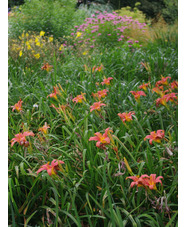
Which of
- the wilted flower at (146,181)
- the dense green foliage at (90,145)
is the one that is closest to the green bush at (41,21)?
the dense green foliage at (90,145)

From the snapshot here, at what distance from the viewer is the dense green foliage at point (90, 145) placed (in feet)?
4.25

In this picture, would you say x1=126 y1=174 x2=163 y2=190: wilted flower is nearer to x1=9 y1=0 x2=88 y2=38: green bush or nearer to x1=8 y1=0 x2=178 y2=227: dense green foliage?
x1=8 y1=0 x2=178 y2=227: dense green foliage

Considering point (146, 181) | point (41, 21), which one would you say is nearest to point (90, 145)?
point (146, 181)

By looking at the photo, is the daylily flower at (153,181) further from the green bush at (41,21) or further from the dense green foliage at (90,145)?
the green bush at (41,21)

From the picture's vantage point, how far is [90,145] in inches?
64.7

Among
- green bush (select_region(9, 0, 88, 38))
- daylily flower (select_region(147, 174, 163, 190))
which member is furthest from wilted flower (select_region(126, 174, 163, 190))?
green bush (select_region(9, 0, 88, 38))

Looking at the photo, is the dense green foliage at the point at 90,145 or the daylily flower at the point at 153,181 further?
the dense green foliage at the point at 90,145

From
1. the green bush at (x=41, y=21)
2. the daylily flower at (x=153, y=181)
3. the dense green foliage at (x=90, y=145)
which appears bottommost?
the dense green foliage at (x=90, y=145)

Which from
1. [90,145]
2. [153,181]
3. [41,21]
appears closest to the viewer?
[153,181]

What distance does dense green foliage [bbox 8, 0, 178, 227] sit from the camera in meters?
1.30

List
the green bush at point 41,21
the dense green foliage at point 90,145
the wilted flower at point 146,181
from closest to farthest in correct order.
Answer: the wilted flower at point 146,181
the dense green foliage at point 90,145
the green bush at point 41,21

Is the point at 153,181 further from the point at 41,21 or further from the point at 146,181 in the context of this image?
the point at 41,21

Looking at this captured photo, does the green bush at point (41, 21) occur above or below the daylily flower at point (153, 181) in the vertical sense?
above
